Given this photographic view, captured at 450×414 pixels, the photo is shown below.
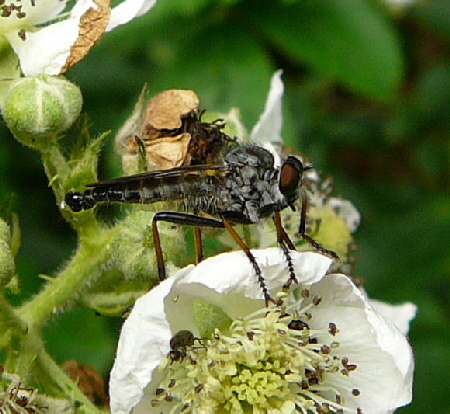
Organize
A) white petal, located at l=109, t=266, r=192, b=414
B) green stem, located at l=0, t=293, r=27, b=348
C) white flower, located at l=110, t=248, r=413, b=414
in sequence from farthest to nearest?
1. green stem, located at l=0, t=293, r=27, b=348
2. white flower, located at l=110, t=248, r=413, b=414
3. white petal, located at l=109, t=266, r=192, b=414

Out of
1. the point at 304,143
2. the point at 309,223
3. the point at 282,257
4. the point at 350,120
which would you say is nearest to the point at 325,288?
the point at 282,257

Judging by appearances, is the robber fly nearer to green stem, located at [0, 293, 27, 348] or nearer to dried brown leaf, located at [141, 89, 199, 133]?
dried brown leaf, located at [141, 89, 199, 133]

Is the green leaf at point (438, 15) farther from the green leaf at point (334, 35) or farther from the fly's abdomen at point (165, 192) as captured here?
the fly's abdomen at point (165, 192)

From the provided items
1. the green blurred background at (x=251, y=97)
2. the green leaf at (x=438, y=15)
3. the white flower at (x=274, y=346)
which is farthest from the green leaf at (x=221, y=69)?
the white flower at (x=274, y=346)

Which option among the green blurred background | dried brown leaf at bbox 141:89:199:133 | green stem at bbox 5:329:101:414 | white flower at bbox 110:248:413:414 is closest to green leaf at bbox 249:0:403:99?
the green blurred background

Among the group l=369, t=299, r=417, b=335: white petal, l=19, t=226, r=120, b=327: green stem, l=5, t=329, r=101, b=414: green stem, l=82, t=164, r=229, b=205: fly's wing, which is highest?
l=82, t=164, r=229, b=205: fly's wing

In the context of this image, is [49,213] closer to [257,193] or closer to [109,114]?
[109,114]
